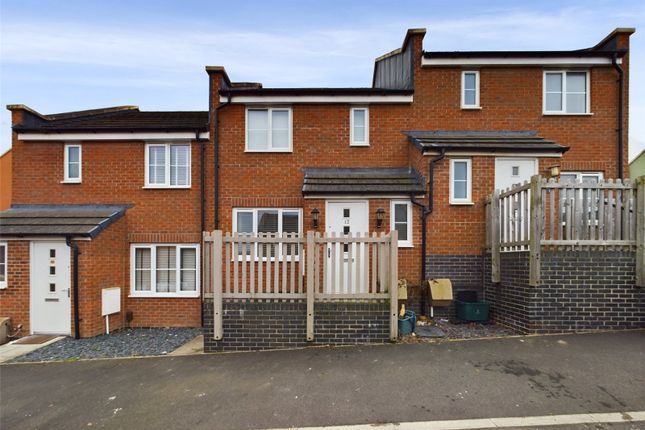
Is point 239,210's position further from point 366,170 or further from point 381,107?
point 381,107

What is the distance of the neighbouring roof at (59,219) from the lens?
8.23 metres

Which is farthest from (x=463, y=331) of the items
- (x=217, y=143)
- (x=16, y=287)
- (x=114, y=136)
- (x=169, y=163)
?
(x=16, y=287)

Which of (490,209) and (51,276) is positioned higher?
(490,209)

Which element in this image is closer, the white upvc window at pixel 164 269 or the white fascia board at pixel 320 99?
the white upvc window at pixel 164 269

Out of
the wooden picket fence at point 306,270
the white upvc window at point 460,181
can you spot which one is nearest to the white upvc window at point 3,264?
the wooden picket fence at point 306,270

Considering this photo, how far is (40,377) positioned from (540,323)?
29.7ft

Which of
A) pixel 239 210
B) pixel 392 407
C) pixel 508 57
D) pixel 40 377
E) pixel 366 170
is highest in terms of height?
pixel 508 57

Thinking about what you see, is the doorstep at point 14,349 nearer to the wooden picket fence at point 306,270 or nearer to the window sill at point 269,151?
the wooden picket fence at point 306,270

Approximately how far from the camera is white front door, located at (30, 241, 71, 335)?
A: 27.4 ft

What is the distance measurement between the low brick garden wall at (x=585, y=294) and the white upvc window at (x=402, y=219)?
124 inches

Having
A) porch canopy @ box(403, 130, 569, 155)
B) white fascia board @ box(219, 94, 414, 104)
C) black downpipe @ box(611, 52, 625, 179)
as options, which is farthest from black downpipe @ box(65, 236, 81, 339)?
black downpipe @ box(611, 52, 625, 179)

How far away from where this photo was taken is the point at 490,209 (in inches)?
323

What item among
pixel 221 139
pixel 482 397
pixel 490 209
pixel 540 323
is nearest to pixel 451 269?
pixel 490 209

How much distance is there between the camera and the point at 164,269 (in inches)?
377
